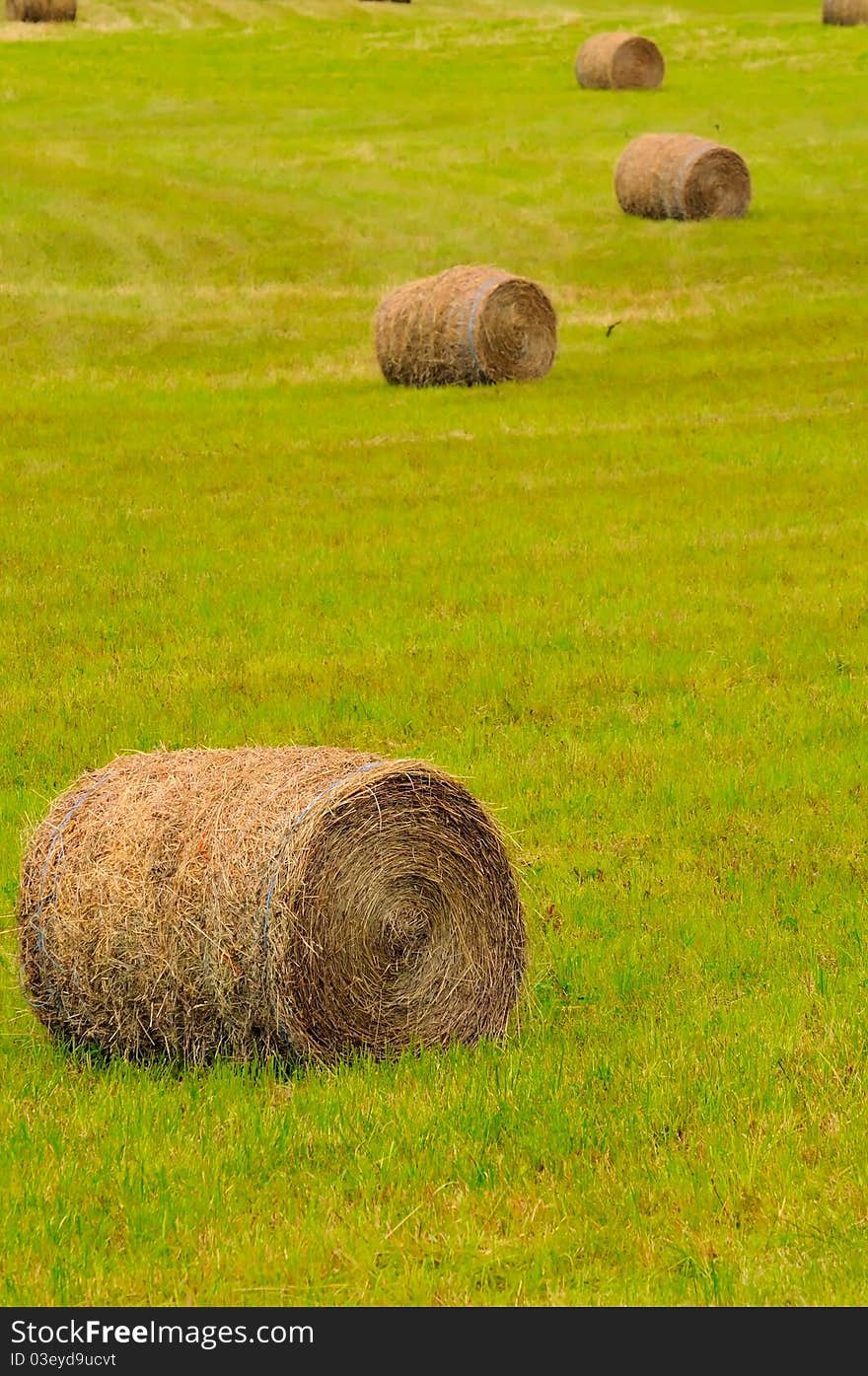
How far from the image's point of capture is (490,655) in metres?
15.8

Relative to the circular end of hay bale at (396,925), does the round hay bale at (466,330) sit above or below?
above

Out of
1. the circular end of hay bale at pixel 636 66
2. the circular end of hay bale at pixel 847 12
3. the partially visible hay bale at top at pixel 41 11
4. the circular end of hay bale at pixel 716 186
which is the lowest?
the circular end of hay bale at pixel 716 186

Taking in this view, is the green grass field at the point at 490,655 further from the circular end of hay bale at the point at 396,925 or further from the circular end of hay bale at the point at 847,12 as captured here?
the circular end of hay bale at the point at 847,12

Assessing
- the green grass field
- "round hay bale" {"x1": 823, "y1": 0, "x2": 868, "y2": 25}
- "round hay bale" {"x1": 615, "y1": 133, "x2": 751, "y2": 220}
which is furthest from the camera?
"round hay bale" {"x1": 823, "y1": 0, "x2": 868, "y2": 25}

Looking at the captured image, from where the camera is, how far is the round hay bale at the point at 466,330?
2852cm

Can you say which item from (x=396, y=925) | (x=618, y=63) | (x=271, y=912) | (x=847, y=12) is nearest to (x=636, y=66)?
(x=618, y=63)

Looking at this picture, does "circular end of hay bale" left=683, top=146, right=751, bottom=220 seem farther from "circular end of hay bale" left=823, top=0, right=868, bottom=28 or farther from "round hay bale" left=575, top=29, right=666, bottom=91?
"circular end of hay bale" left=823, top=0, right=868, bottom=28

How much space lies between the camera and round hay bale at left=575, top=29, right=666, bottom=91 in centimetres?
5566

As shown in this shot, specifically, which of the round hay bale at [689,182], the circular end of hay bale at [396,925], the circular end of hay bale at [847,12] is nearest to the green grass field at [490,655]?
the circular end of hay bale at [396,925]

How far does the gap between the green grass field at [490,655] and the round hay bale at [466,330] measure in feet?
2.29

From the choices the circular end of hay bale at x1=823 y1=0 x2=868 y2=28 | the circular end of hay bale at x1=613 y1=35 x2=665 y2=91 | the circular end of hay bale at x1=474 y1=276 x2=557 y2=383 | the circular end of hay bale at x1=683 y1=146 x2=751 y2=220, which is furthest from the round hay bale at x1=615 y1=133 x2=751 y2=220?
the circular end of hay bale at x1=823 y1=0 x2=868 y2=28

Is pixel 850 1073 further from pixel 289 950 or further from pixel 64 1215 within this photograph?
pixel 64 1215

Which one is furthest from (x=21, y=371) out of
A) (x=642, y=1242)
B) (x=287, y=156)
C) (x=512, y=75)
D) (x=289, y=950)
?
(x=512, y=75)

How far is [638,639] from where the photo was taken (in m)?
16.2
